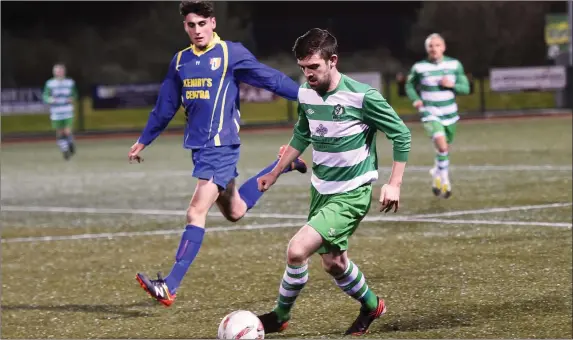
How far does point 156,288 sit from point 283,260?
2.96 metres

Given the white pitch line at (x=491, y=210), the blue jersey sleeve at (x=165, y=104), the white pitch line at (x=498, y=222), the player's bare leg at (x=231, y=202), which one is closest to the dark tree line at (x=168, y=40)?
the white pitch line at (x=491, y=210)

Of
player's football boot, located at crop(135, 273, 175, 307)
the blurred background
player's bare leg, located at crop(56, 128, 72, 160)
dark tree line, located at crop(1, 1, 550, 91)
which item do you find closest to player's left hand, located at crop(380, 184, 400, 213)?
player's football boot, located at crop(135, 273, 175, 307)

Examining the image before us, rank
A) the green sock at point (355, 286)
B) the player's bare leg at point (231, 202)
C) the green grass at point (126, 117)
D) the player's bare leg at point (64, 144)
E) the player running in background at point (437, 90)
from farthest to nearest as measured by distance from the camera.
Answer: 1. the green grass at point (126, 117)
2. the player's bare leg at point (64, 144)
3. the player running in background at point (437, 90)
4. the player's bare leg at point (231, 202)
5. the green sock at point (355, 286)

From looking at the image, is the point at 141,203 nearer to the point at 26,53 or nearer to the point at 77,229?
the point at 77,229

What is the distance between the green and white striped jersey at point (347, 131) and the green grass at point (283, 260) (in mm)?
954

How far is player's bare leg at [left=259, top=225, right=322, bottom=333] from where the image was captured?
6.50 meters

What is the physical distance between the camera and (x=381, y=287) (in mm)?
8617

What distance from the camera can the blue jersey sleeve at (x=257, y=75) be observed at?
8.34 meters

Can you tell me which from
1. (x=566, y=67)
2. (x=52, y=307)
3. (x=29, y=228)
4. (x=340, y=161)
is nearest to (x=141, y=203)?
(x=29, y=228)

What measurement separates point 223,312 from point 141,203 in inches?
306

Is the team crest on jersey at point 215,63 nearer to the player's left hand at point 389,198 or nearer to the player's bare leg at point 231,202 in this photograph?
the player's bare leg at point 231,202

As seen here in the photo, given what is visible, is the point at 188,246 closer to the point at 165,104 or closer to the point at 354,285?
the point at 165,104

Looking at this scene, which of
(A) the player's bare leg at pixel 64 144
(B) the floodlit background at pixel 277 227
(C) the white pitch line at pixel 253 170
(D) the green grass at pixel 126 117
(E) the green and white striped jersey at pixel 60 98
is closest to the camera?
(B) the floodlit background at pixel 277 227

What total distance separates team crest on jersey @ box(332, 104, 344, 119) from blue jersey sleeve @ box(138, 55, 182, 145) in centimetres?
201
